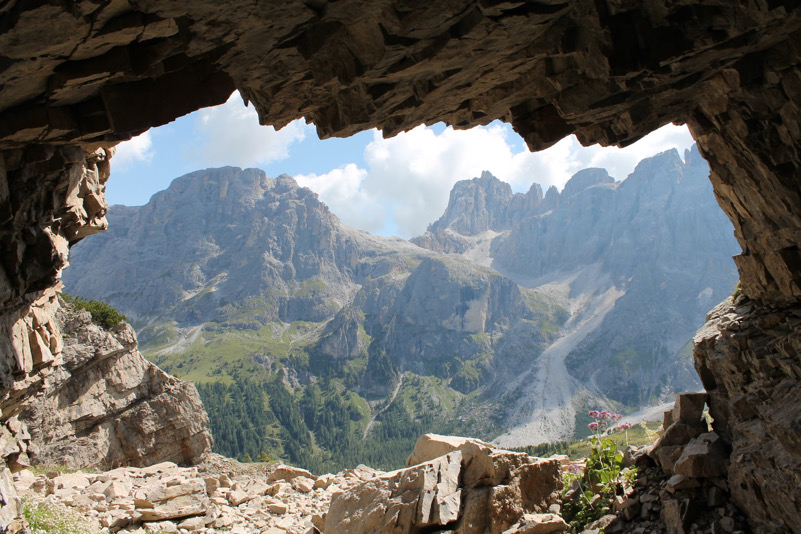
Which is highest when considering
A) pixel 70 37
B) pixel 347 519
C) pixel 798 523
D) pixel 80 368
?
pixel 70 37

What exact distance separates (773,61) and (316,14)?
13.3 m

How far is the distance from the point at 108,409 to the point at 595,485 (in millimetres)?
38061

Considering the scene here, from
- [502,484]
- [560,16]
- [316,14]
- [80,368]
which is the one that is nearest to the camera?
[316,14]

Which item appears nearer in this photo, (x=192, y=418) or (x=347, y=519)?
(x=347, y=519)

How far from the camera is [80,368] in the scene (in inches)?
1606

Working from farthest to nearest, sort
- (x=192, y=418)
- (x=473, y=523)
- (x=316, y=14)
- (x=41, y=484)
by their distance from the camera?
(x=192, y=418) < (x=41, y=484) < (x=473, y=523) < (x=316, y=14)

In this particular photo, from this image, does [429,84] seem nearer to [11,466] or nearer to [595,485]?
[595,485]

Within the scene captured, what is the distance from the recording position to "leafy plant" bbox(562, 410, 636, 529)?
18.1m

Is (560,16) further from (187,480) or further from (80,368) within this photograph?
(80,368)

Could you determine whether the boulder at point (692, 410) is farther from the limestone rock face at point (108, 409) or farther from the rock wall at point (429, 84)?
the limestone rock face at point (108, 409)

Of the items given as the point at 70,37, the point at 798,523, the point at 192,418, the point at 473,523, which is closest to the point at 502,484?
the point at 473,523

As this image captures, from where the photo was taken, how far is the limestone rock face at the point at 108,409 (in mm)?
37562

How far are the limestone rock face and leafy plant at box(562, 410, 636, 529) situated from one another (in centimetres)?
3531

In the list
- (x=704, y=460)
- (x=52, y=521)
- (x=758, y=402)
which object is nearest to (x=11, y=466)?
(x=52, y=521)
